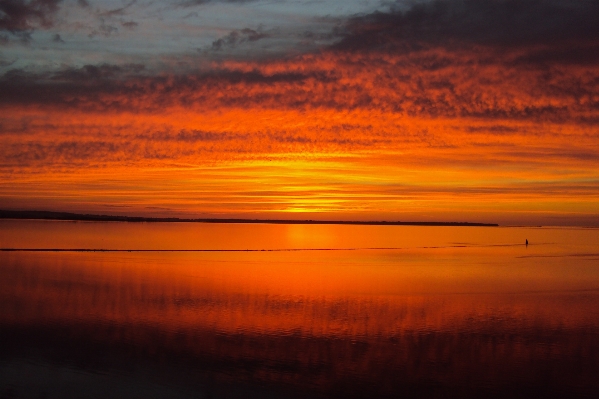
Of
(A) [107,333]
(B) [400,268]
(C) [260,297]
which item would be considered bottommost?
(B) [400,268]

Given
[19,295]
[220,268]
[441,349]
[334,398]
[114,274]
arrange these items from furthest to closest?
[220,268] → [114,274] → [19,295] → [441,349] → [334,398]

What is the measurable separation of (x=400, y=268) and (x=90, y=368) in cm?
2301

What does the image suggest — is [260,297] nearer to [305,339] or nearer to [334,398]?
[305,339]

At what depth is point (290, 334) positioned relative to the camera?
15586mm

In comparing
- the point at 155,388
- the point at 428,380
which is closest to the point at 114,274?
the point at 155,388

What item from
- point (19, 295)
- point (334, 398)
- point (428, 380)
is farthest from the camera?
point (19, 295)

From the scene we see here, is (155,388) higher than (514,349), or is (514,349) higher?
(155,388)

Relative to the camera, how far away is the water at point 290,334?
11578 millimetres

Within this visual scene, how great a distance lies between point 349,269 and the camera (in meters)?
32.1

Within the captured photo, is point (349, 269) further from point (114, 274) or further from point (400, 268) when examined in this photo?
point (114, 274)

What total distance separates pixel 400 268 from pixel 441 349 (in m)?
18.7

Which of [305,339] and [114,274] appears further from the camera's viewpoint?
[114,274]

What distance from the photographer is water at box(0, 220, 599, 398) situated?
11.6 meters

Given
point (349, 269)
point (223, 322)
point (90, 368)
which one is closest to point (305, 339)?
point (223, 322)
